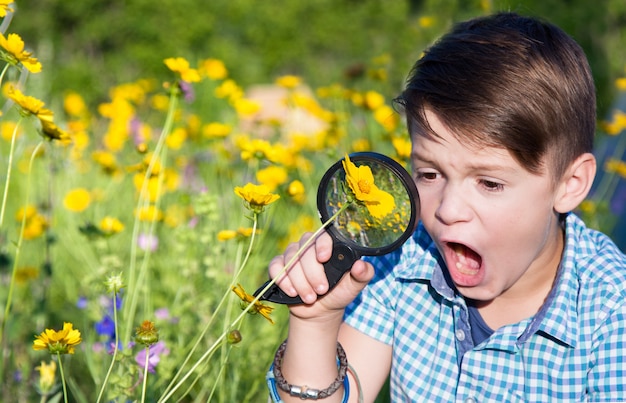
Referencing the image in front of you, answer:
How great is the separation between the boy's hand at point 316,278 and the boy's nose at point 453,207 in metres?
0.14

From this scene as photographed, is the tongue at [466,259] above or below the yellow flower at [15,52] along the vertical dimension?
below

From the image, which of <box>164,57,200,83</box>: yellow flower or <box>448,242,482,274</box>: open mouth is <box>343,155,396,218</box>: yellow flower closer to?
<box>448,242,482,274</box>: open mouth

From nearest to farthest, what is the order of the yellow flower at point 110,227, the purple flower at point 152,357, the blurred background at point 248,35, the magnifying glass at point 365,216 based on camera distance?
the magnifying glass at point 365,216
the purple flower at point 152,357
the yellow flower at point 110,227
the blurred background at point 248,35

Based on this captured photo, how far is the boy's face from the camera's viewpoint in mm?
1206

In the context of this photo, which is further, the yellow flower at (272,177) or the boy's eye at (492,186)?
the yellow flower at (272,177)

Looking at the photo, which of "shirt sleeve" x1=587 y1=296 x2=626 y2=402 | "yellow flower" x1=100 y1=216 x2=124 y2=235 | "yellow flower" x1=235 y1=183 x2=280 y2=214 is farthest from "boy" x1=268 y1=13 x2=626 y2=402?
"yellow flower" x1=100 y1=216 x2=124 y2=235

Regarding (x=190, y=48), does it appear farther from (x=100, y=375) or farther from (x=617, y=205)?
(x=100, y=375)

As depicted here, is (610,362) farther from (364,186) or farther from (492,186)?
(364,186)

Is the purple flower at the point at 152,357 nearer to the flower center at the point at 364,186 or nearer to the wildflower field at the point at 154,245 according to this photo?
the wildflower field at the point at 154,245

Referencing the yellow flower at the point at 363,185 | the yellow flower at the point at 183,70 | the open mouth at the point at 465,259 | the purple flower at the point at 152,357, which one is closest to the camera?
the yellow flower at the point at 363,185

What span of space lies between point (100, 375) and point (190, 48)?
15.4 ft

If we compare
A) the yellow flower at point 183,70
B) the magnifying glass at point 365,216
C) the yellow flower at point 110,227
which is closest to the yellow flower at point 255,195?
the magnifying glass at point 365,216

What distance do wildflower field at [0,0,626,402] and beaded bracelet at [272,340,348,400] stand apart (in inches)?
2.9

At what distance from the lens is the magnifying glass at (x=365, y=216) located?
45.6 inches
